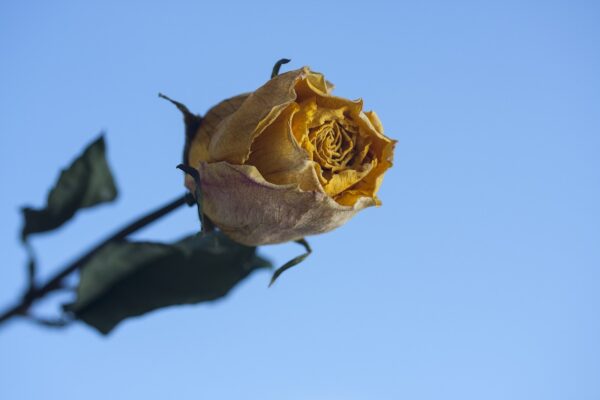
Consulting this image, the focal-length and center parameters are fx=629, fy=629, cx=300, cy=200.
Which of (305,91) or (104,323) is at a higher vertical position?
(305,91)

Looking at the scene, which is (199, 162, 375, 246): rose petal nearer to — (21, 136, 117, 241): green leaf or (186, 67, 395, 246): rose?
(186, 67, 395, 246): rose

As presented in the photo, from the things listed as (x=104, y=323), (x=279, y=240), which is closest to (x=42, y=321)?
(x=104, y=323)

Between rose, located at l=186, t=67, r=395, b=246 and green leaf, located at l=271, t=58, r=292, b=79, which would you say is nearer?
rose, located at l=186, t=67, r=395, b=246

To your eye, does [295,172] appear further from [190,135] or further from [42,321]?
[42,321]

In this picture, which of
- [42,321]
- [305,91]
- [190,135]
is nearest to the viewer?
[42,321]

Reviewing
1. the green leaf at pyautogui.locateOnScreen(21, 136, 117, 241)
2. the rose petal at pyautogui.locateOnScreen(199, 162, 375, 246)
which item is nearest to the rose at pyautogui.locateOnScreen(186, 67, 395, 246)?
the rose petal at pyautogui.locateOnScreen(199, 162, 375, 246)

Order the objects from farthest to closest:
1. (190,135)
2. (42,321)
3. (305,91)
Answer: (190,135), (305,91), (42,321)
